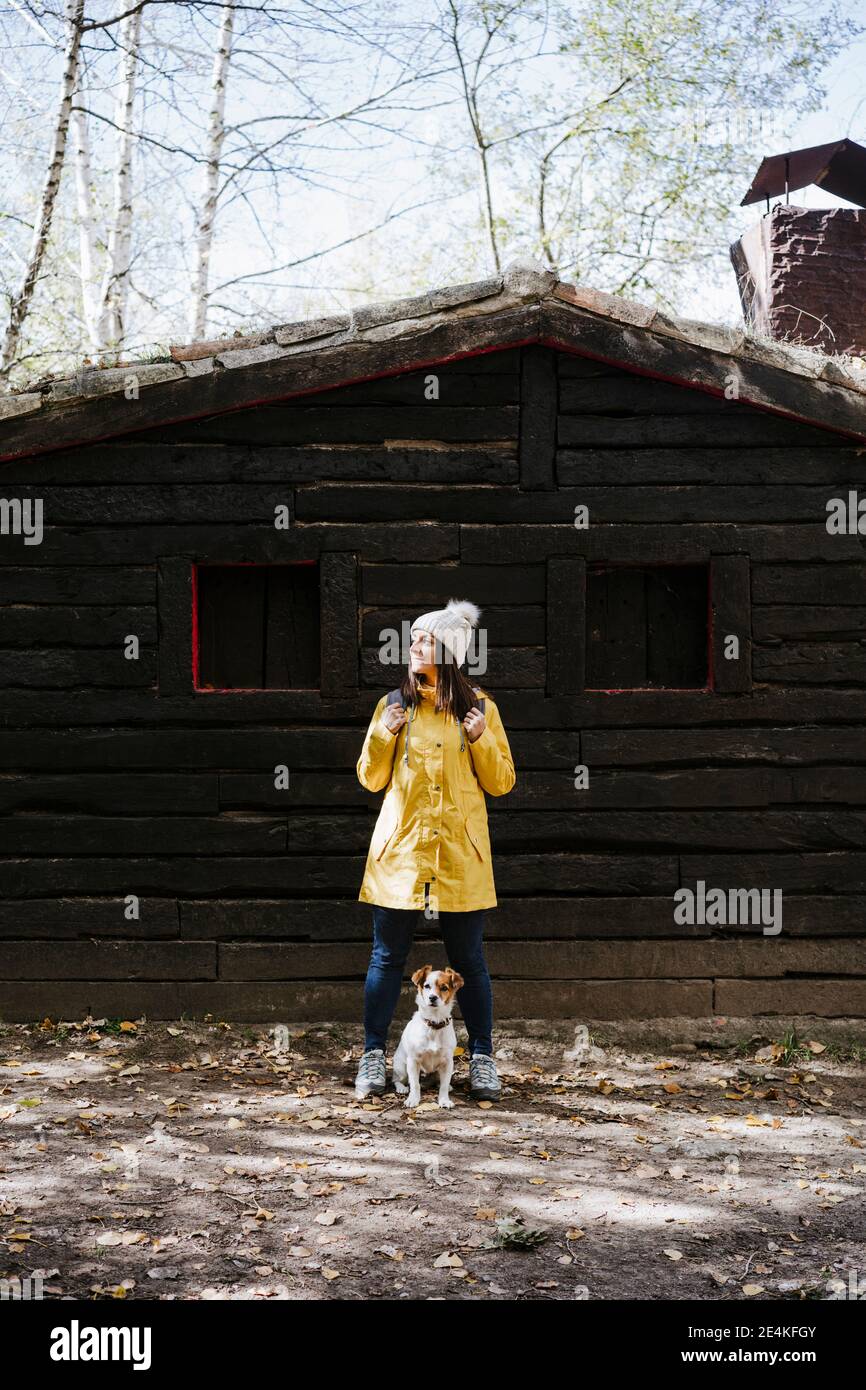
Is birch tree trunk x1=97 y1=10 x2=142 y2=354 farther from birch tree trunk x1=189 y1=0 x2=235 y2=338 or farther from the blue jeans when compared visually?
the blue jeans

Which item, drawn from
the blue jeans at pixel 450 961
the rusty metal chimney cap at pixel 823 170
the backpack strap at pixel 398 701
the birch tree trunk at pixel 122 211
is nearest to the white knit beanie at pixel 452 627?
the backpack strap at pixel 398 701

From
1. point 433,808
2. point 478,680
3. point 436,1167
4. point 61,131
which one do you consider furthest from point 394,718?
point 61,131

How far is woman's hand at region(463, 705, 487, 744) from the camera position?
4934 mm

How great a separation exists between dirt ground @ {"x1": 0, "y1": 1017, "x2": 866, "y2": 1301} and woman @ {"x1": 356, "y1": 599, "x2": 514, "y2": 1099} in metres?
0.56

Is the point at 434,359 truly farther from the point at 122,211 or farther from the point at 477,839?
the point at 122,211

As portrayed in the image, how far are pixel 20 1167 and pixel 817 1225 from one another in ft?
9.61

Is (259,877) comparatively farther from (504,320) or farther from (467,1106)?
(504,320)

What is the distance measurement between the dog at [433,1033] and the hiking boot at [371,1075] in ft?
0.56

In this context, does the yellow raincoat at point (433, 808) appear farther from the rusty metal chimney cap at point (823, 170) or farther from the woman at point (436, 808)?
the rusty metal chimney cap at point (823, 170)

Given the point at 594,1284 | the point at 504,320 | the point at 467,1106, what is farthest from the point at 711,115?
the point at 594,1284

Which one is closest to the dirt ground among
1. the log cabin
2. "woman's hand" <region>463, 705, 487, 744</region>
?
the log cabin

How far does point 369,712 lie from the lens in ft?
19.9

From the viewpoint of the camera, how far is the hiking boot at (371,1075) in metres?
5.15

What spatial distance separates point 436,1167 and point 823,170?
9101 mm
